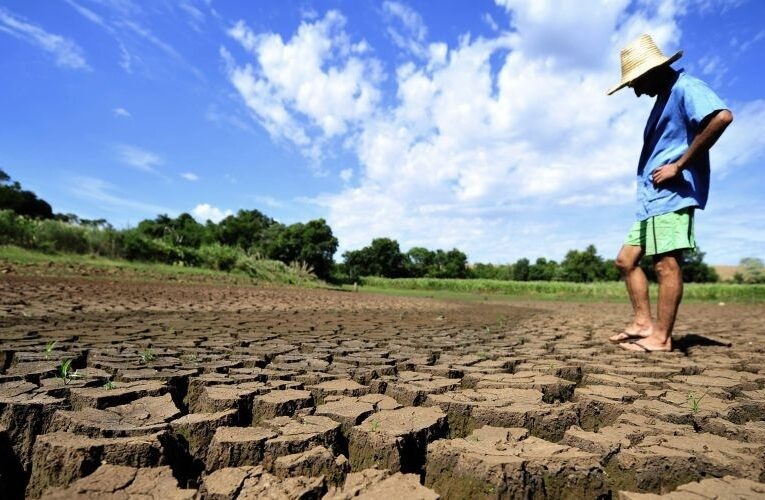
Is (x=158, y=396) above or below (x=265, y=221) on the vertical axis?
below

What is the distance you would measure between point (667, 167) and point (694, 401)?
2.02 m

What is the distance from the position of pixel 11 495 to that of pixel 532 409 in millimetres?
1742

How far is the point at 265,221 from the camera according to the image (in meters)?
59.5

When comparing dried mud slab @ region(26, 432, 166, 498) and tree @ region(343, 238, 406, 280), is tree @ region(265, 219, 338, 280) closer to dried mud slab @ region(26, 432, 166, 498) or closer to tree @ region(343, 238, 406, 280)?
tree @ region(343, 238, 406, 280)

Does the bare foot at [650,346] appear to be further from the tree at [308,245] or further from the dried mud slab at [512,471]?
the tree at [308,245]

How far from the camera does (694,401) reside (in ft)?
6.71

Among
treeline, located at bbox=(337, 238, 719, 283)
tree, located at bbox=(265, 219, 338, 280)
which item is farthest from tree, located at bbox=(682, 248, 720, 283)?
tree, located at bbox=(265, 219, 338, 280)

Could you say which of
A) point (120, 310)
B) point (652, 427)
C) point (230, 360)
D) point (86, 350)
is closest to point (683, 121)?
point (652, 427)

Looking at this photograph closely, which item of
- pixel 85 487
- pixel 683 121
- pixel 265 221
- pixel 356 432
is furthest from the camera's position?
pixel 265 221

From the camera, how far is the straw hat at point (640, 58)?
3.55 m

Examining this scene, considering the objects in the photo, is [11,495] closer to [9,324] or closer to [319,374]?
[319,374]

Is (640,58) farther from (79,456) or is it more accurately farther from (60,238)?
(60,238)

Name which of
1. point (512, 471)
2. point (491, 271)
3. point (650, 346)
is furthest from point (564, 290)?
point (491, 271)

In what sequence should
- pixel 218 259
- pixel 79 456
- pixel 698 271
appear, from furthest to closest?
pixel 698 271 < pixel 218 259 < pixel 79 456
